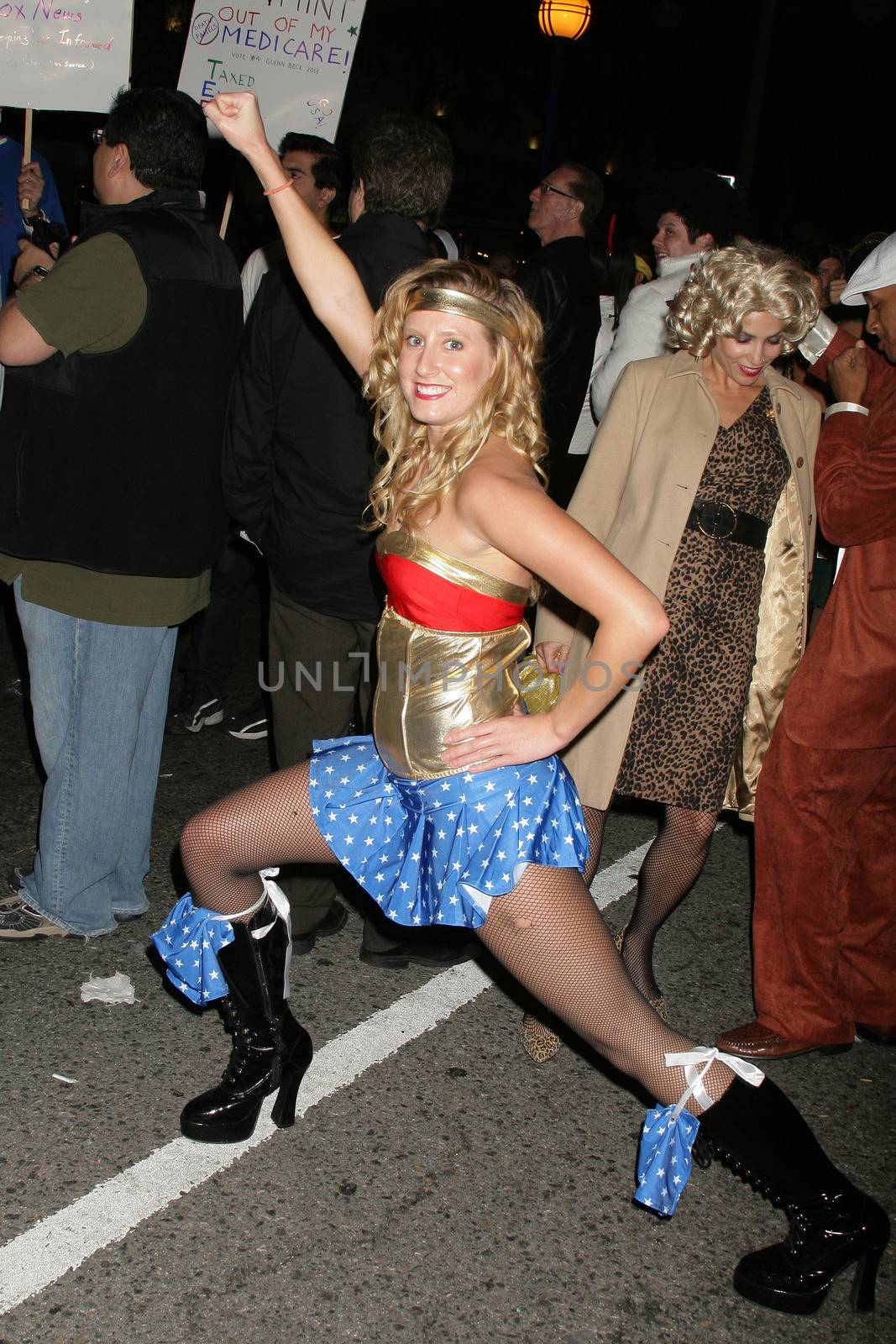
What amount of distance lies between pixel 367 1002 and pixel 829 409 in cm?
216

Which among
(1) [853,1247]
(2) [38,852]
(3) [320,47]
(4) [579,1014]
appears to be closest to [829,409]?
(4) [579,1014]

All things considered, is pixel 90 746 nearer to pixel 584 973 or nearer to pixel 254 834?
pixel 254 834

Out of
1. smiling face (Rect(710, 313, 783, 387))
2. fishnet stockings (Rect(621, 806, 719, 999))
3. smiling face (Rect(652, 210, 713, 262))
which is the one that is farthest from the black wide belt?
smiling face (Rect(652, 210, 713, 262))

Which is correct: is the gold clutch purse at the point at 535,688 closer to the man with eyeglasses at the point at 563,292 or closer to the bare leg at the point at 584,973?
the bare leg at the point at 584,973

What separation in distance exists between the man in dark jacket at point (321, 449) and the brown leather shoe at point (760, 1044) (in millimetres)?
1500

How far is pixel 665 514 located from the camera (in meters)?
3.20

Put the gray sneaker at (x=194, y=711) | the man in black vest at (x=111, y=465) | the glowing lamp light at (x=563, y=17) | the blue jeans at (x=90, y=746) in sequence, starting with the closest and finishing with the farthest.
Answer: the man in black vest at (x=111, y=465) < the blue jeans at (x=90, y=746) < the gray sneaker at (x=194, y=711) < the glowing lamp light at (x=563, y=17)

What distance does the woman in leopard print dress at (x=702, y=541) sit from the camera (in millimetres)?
3199

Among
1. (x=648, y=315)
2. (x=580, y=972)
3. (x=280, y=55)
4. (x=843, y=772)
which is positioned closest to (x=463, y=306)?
(x=580, y=972)

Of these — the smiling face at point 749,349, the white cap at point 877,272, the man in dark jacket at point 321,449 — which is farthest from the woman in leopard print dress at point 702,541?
the man in dark jacket at point 321,449

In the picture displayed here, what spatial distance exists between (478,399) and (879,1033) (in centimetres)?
236

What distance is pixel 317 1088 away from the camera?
3029 mm

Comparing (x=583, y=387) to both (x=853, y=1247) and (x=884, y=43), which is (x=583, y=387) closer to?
(x=853, y=1247)

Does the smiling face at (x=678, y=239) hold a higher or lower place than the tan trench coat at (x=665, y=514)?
higher
